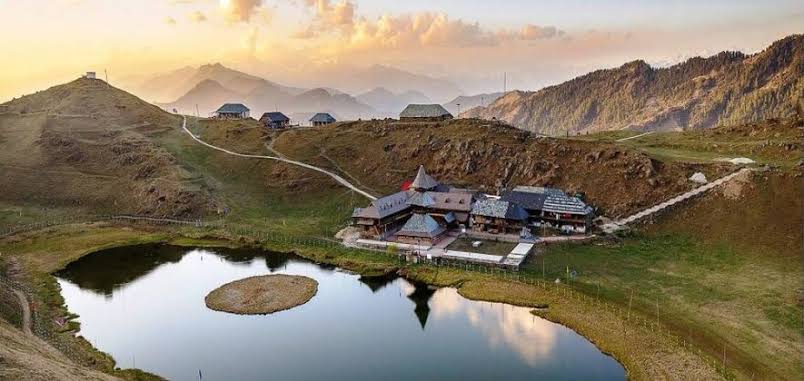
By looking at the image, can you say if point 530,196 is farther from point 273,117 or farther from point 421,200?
point 273,117

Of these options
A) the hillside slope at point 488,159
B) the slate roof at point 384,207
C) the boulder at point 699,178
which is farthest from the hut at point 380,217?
the boulder at point 699,178

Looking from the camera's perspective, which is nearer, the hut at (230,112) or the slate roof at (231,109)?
the hut at (230,112)

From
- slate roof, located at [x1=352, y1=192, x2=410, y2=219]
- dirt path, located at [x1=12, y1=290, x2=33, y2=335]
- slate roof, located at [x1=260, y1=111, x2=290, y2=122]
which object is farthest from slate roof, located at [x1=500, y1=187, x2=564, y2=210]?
slate roof, located at [x1=260, y1=111, x2=290, y2=122]

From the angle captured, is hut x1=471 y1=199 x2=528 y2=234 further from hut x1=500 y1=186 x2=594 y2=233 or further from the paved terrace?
the paved terrace

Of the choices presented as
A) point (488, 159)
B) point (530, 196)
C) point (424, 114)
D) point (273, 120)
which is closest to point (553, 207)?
point (530, 196)

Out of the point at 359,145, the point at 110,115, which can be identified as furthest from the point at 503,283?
the point at 110,115

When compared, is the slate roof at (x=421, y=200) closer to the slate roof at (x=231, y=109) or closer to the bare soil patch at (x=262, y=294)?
the bare soil patch at (x=262, y=294)
